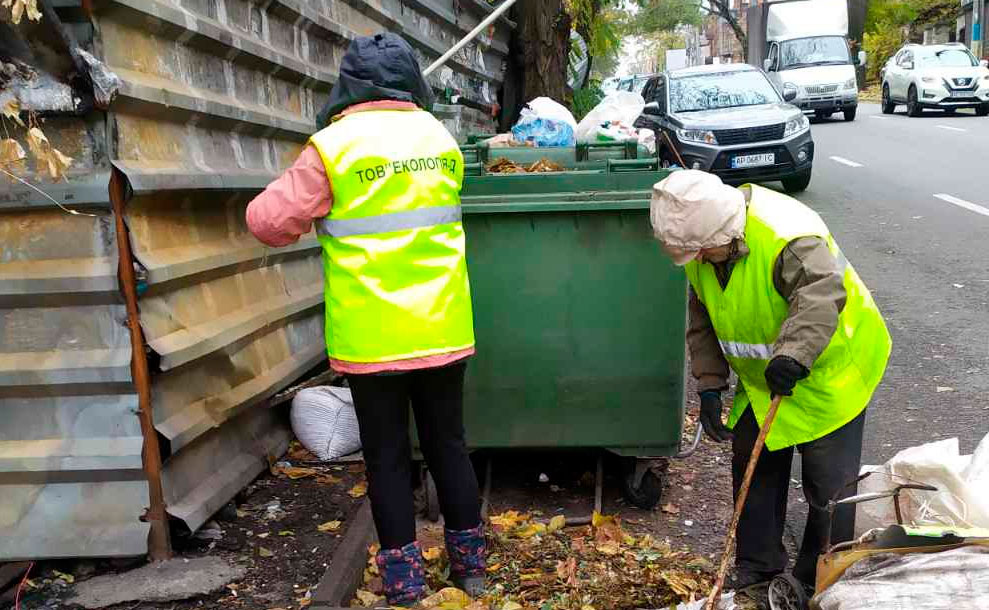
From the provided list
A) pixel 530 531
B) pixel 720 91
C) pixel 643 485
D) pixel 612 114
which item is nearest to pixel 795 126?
pixel 720 91

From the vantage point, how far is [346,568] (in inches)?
137

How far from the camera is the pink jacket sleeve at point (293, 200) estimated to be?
2.97 m

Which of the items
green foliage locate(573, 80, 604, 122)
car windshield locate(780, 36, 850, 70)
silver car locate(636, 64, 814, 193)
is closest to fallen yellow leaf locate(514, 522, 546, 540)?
silver car locate(636, 64, 814, 193)

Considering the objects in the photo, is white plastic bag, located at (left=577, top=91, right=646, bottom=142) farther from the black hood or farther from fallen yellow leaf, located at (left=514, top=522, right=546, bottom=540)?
the black hood

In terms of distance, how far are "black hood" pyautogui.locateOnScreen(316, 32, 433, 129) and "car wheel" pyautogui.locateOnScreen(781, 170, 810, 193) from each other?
10463 millimetres

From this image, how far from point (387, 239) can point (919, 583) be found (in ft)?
5.57

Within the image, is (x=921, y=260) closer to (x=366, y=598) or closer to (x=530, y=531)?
(x=530, y=531)

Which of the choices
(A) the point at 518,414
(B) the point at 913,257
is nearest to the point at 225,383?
(A) the point at 518,414

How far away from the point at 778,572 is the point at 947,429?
6.76ft

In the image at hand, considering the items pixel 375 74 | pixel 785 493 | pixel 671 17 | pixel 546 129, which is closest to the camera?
pixel 375 74

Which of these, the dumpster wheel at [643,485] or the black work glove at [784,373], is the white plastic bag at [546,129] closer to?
the dumpster wheel at [643,485]

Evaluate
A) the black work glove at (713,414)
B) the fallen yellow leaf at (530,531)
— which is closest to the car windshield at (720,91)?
the fallen yellow leaf at (530,531)

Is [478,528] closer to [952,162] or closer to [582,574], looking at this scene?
[582,574]

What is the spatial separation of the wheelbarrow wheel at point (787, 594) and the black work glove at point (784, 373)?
624mm
